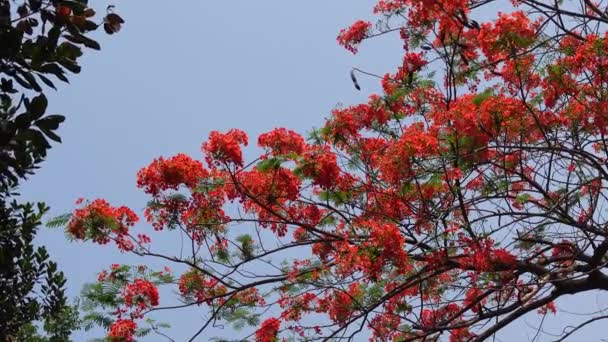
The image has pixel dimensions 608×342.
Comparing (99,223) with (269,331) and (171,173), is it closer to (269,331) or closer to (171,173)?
(171,173)

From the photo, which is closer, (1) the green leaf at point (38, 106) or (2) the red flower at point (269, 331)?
(1) the green leaf at point (38, 106)

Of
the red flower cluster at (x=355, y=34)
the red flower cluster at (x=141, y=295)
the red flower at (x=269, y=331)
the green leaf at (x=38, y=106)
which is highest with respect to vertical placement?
the red flower cluster at (x=355, y=34)

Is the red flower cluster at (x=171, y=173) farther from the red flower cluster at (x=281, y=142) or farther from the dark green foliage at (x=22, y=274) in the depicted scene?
the dark green foliage at (x=22, y=274)

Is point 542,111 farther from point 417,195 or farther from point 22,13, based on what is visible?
point 22,13

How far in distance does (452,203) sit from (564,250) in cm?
132

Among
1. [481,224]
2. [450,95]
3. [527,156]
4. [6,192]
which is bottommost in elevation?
[6,192]

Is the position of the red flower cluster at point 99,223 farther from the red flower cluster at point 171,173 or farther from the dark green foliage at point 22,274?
the dark green foliage at point 22,274

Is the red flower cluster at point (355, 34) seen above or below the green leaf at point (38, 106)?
above

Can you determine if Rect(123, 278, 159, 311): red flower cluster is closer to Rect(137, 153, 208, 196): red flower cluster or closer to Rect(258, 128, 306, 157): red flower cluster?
Rect(137, 153, 208, 196): red flower cluster

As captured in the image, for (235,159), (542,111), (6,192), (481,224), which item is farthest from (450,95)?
(6,192)

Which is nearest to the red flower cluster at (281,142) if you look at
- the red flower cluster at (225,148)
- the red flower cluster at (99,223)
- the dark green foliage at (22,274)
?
the red flower cluster at (225,148)

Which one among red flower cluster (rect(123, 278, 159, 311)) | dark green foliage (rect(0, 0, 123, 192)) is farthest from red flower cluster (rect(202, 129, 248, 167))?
dark green foliage (rect(0, 0, 123, 192))

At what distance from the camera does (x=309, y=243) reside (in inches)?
272

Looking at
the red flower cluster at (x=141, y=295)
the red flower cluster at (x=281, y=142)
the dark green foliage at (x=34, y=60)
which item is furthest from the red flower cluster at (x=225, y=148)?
the dark green foliage at (x=34, y=60)
